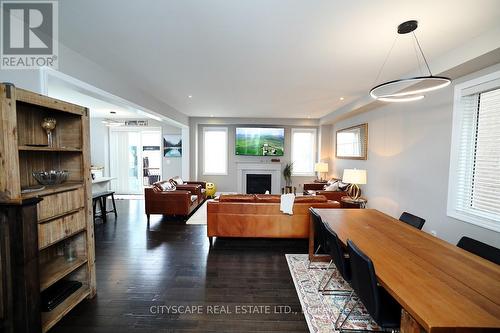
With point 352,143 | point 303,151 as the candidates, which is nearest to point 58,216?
point 352,143

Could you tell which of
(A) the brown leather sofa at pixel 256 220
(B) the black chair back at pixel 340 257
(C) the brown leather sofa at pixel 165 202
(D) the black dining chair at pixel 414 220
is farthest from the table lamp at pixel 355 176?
(C) the brown leather sofa at pixel 165 202

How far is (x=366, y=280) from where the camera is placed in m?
1.42

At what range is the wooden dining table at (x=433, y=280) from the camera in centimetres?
100

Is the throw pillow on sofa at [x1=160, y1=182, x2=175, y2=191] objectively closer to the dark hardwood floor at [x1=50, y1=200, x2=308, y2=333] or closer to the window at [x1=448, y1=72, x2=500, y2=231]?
the dark hardwood floor at [x1=50, y1=200, x2=308, y2=333]

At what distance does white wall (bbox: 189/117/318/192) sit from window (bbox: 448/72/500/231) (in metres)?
4.83

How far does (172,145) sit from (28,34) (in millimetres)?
5420

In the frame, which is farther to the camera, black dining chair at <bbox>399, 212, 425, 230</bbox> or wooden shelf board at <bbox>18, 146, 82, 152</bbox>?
black dining chair at <bbox>399, 212, 425, 230</bbox>

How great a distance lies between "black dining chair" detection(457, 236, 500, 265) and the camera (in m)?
1.59

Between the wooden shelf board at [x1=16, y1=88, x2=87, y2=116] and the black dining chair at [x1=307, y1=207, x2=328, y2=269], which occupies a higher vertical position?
the wooden shelf board at [x1=16, y1=88, x2=87, y2=116]

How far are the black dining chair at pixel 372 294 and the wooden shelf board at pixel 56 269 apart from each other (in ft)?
8.45

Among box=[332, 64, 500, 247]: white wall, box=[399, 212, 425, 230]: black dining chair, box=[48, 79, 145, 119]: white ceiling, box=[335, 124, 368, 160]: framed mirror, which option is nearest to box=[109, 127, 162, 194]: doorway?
box=[48, 79, 145, 119]: white ceiling

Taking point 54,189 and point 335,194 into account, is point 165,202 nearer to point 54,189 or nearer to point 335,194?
point 54,189

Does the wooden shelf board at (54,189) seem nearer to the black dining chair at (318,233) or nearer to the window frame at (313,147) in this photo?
the black dining chair at (318,233)

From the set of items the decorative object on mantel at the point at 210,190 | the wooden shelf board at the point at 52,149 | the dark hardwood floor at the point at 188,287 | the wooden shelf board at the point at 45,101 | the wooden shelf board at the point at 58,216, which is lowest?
the dark hardwood floor at the point at 188,287
